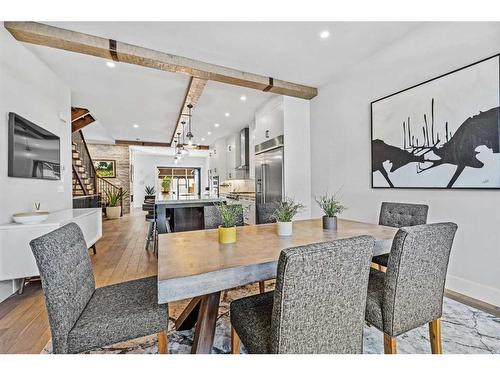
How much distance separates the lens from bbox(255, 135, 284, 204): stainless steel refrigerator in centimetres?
445

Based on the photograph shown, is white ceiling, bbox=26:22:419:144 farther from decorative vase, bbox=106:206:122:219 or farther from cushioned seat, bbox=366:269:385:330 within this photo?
decorative vase, bbox=106:206:122:219

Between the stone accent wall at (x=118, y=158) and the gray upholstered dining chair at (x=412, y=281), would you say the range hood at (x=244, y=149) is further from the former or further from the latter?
the gray upholstered dining chair at (x=412, y=281)

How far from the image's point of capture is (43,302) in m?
2.30

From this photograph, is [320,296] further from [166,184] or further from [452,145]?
[166,184]

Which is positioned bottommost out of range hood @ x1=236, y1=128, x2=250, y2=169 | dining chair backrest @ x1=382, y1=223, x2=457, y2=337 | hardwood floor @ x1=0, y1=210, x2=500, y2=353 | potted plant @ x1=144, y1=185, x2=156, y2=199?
hardwood floor @ x1=0, y1=210, x2=500, y2=353

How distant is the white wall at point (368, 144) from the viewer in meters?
2.13

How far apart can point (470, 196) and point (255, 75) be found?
Answer: 2951 mm

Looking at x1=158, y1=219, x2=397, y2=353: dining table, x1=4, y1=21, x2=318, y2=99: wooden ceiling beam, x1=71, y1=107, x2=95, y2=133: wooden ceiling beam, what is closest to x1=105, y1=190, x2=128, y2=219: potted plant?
x1=71, y1=107, x2=95, y2=133: wooden ceiling beam

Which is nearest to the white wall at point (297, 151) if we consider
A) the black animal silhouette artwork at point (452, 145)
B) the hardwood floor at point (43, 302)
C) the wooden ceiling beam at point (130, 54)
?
the wooden ceiling beam at point (130, 54)

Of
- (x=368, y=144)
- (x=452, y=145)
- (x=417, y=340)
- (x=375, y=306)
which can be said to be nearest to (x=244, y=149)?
(x=368, y=144)

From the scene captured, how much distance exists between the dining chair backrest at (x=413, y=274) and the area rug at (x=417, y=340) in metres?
0.49

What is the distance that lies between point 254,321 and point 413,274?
32.0 inches

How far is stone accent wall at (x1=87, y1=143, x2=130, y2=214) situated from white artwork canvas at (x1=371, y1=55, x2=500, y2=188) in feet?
28.5
